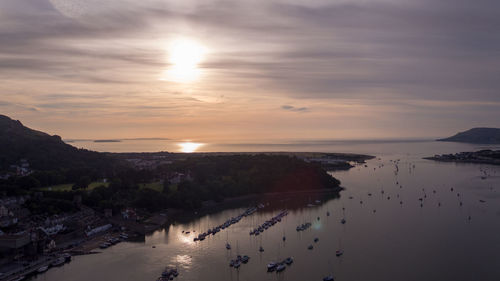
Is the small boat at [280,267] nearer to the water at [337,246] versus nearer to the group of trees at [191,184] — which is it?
the water at [337,246]

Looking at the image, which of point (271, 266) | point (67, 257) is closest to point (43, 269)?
point (67, 257)

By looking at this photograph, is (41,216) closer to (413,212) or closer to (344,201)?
(344,201)

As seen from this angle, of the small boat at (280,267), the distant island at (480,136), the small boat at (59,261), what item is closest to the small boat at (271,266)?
the small boat at (280,267)

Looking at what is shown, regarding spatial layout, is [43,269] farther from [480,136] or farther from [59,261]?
[480,136]

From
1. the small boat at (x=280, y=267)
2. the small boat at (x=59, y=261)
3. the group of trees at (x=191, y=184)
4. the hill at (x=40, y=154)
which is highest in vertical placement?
the hill at (x=40, y=154)

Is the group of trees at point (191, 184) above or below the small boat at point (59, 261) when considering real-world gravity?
above

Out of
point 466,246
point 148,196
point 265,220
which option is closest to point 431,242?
point 466,246
